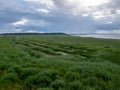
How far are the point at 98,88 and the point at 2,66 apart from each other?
658 cm

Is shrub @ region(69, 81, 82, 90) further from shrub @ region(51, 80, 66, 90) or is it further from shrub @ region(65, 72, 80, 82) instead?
shrub @ region(65, 72, 80, 82)

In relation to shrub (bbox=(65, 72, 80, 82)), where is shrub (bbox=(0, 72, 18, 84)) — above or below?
below

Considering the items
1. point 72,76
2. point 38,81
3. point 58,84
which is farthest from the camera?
point 72,76

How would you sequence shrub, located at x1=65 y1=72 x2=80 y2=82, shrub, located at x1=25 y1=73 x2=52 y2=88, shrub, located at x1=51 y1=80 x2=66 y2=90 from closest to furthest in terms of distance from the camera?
shrub, located at x1=51 y1=80 x2=66 y2=90
shrub, located at x1=25 y1=73 x2=52 y2=88
shrub, located at x1=65 y1=72 x2=80 y2=82

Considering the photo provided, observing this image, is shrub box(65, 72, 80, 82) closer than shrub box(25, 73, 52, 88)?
No

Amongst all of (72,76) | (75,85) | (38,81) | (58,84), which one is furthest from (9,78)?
(75,85)

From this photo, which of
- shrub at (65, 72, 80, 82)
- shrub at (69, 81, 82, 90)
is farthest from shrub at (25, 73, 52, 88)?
shrub at (69, 81, 82, 90)

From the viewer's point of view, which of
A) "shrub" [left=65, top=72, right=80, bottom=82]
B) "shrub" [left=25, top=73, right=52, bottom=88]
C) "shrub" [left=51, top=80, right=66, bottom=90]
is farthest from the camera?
"shrub" [left=65, top=72, right=80, bottom=82]

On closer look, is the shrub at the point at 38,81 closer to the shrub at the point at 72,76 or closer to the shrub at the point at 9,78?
the shrub at the point at 9,78

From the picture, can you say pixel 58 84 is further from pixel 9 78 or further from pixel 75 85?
pixel 9 78

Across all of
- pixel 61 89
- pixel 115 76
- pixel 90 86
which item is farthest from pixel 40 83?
pixel 115 76

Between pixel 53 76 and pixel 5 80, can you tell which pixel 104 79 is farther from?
pixel 5 80

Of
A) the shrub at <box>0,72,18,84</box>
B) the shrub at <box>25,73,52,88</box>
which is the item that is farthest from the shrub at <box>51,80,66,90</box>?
the shrub at <box>0,72,18,84</box>

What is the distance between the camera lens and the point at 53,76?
12.0 m
